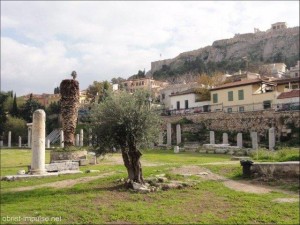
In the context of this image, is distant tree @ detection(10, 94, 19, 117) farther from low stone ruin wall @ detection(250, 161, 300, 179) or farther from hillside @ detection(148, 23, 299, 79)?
low stone ruin wall @ detection(250, 161, 300, 179)

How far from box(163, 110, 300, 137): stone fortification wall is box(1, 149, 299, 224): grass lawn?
27.6 meters

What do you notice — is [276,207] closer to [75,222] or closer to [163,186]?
[163,186]

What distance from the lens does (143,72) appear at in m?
137

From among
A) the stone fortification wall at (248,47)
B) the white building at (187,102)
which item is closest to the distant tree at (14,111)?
the white building at (187,102)

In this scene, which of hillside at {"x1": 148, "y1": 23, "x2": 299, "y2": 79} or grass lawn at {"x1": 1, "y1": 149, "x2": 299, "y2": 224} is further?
hillside at {"x1": 148, "y1": 23, "x2": 299, "y2": 79}

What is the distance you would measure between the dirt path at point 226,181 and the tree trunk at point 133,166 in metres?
3.16

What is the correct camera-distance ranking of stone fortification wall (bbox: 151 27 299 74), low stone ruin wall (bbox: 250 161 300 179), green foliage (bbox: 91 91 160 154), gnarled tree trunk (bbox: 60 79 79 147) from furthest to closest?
stone fortification wall (bbox: 151 27 299 74) < gnarled tree trunk (bbox: 60 79 79 147) < low stone ruin wall (bbox: 250 161 300 179) < green foliage (bbox: 91 91 160 154)

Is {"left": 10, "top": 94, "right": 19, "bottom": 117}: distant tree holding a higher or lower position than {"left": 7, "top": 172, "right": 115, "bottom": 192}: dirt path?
higher

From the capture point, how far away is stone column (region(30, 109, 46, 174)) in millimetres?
19594

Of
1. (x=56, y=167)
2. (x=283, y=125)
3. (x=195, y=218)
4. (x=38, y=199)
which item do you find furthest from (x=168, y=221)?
(x=283, y=125)

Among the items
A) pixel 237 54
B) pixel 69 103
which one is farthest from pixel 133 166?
pixel 237 54

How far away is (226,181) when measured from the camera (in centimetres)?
1703

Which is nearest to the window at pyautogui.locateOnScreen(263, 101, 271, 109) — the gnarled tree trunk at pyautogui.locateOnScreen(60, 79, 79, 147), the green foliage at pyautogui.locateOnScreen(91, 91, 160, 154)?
the gnarled tree trunk at pyautogui.locateOnScreen(60, 79, 79, 147)

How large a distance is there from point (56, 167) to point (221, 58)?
130194 mm
